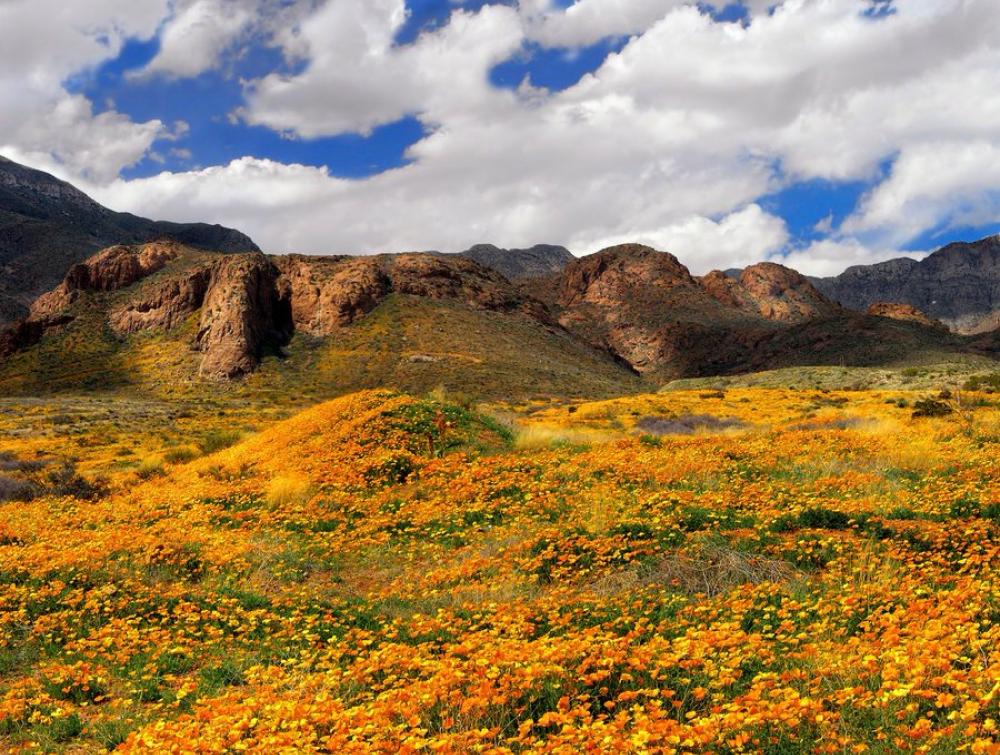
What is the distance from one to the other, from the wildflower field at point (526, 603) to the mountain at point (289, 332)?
55783 millimetres

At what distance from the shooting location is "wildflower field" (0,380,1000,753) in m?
5.04

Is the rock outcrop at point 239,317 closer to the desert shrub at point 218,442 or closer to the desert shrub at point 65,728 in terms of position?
the desert shrub at point 218,442

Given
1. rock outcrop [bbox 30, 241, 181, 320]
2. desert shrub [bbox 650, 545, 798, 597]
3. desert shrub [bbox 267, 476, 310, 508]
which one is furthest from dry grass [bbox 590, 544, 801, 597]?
rock outcrop [bbox 30, 241, 181, 320]

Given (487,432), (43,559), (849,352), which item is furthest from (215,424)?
(849,352)

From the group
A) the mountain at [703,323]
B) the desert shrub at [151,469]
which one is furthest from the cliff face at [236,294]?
the desert shrub at [151,469]

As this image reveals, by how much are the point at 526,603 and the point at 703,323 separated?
520ft

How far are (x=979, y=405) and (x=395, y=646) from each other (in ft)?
91.5

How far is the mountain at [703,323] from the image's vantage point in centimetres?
11294

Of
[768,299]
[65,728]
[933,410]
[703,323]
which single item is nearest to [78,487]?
[65,728]

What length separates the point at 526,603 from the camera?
8352 mm

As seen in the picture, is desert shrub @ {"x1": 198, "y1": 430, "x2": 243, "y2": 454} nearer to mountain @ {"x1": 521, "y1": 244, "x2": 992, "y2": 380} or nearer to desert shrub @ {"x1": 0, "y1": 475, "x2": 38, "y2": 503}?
desert shrub @ {"x1": 0, "y1": 475, "x2": 38, "y2": 503}

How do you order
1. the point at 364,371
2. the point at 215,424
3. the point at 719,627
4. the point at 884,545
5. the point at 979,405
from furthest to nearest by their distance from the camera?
the point at 364,371 → the point at 215,424 → the point at 979,405 → the point at 884,545 → the point at 719,627

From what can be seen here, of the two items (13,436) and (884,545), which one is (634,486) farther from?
(13,436)

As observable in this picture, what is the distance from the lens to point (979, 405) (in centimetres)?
2652
